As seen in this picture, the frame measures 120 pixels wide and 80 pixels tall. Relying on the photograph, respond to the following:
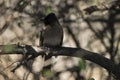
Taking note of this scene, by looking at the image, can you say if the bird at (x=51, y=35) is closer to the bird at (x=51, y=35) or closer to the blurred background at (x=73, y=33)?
the bird at (x=51, y=35)

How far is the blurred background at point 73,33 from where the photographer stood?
6254 millimetres

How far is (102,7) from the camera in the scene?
6.36 metres

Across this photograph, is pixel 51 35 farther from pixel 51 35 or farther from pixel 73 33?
pixel 73 33

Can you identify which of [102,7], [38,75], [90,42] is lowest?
[38,75]

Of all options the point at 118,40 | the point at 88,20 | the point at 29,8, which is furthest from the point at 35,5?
the point at 118,40

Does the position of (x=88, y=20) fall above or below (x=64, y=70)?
above

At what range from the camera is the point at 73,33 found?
639 centimetres

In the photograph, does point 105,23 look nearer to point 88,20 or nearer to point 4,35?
point 88,20

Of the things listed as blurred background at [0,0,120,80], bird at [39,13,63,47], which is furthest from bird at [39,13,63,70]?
blurred background at [0,0,120,80]

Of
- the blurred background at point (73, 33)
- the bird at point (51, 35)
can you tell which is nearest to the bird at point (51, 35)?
the bird at point (51, 35)

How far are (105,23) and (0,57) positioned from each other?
1914 mm

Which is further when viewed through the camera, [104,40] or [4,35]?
[4,35]

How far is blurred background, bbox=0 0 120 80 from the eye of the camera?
20.5 feet

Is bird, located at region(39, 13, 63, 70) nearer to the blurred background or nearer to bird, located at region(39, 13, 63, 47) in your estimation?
bird, located at region(39, 13, 63, 47)
